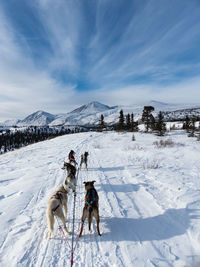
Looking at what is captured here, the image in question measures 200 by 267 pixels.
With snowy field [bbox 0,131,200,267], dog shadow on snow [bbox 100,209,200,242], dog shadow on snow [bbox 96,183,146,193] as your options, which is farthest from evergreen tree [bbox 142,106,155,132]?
dog shadow on snow [bbox 100,209,200,242]

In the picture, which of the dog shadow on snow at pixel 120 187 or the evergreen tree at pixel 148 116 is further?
the evergreen tree at pixel 148 116

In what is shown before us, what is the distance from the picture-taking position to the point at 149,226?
3.24m

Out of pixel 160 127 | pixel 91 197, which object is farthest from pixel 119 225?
pixel 160 127

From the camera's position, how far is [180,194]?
4.29m

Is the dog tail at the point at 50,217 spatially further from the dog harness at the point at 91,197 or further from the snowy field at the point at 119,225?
the dog harness at the point at 91,197

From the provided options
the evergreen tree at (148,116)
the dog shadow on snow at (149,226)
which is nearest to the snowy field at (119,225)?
the dog shadow on snow at (149,226)

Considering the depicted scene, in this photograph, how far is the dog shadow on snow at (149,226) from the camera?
2.96 m

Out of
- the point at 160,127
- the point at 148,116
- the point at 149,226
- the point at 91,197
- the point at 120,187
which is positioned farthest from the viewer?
the point at 148,116

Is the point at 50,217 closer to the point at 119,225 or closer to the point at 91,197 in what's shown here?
the point at 91,197

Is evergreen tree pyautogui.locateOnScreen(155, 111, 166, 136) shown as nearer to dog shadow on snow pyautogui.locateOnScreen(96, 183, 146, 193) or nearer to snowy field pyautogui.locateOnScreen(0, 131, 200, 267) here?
snowy field pyautogui.locateOnScreen(0, 131, 200, 267)

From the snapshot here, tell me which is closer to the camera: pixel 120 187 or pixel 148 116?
pixel 120 187

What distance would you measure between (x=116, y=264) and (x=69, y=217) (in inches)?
69.4

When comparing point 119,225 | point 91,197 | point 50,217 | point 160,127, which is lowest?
point 119,225

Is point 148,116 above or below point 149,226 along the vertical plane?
above
